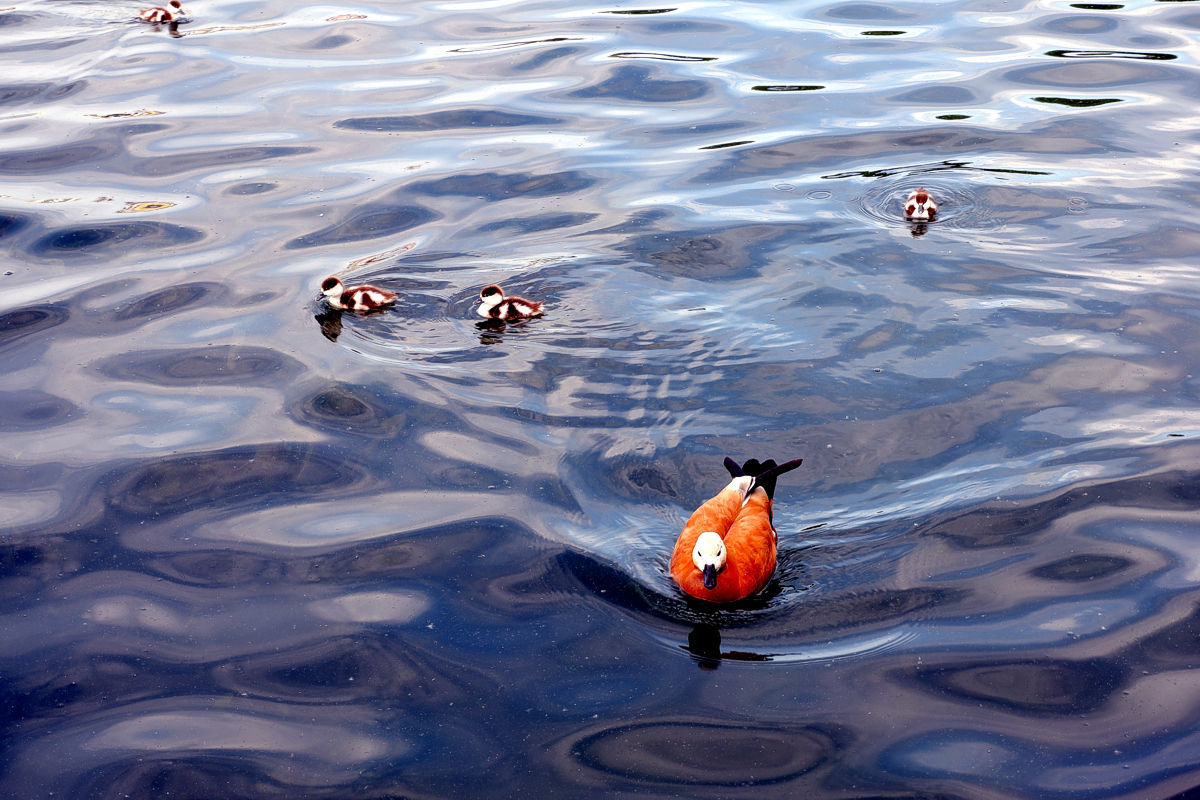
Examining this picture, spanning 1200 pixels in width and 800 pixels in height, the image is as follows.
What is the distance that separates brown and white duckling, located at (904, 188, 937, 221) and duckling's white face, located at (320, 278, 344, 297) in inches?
236

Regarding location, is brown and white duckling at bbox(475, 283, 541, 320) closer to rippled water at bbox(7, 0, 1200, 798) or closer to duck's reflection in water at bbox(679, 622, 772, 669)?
rippled water at bbox(7, 0, 1200, 798)

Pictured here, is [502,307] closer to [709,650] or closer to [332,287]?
[332,287]

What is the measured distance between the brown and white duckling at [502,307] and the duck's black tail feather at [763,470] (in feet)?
10.5

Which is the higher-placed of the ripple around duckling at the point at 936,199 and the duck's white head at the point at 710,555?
the ripple around duckling at the point at 936,199

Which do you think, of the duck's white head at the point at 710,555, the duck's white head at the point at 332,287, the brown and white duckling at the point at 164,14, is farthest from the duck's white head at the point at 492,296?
the brown and white duckling at the point at 164,14

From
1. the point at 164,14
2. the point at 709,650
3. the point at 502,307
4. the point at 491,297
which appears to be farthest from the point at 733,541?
the point at 164,14

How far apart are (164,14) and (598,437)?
15.0 m

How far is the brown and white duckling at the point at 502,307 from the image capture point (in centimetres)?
1055

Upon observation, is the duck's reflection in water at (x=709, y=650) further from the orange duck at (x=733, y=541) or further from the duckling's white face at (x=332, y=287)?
the duckling's white face at (x=332, y=287)

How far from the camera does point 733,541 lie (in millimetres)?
7539

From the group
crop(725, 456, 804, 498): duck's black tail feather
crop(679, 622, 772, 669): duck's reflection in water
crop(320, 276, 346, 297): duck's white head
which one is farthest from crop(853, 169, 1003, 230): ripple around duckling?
crop(679, 622, 772, 669): duck's reflection in water

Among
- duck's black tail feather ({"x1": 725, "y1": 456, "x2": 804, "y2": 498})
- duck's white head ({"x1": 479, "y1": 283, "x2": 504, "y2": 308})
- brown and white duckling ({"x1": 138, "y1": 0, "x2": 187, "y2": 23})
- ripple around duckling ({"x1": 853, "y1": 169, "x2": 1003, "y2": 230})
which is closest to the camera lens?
duck's black tail feather ({"x1": 725, "y1": 456, "x2": 804, "y2": 498})

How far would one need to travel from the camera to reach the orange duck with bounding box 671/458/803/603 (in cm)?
719

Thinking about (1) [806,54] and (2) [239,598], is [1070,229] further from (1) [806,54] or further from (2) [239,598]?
(2) [239,598]
